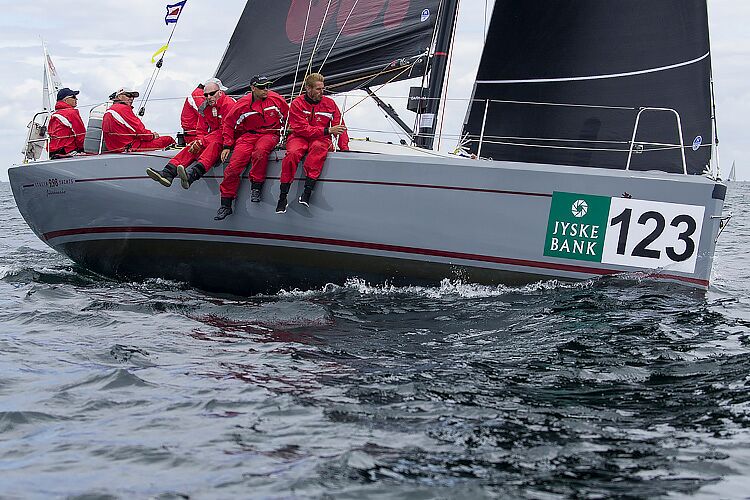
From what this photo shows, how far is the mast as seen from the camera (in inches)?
302

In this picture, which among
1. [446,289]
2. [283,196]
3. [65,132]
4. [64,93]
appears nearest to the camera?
[446,289]

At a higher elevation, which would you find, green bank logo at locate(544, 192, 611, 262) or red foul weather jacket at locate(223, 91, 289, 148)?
red foul weather jacket at locate(223, 91, 289, 148)

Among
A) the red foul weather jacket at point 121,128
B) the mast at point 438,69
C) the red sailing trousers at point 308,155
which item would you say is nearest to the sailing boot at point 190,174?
the red sailing trousers at point 308,155

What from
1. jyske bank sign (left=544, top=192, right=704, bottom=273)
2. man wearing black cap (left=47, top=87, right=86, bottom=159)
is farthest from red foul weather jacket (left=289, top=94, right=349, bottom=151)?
man wearing black cap (left=47, top=87, right=86, bottom=159)

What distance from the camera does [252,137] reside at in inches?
285

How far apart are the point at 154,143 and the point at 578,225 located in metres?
3.97

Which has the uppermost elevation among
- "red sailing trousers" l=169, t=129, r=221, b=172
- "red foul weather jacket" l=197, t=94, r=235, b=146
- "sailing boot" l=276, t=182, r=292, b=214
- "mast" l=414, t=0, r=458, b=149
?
"mast" l=414, t=0, r=458, b=149

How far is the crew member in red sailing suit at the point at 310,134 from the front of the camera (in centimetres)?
689

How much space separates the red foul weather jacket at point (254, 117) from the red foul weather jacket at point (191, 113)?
93 cm

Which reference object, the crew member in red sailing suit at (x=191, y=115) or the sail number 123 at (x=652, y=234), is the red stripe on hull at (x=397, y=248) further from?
the crew member in red sailing suit at (x=191, y=115)

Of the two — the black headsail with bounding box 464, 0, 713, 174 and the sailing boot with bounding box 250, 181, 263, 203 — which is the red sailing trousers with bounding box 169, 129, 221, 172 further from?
the black headsail with bounding box 464, 0, 713, 174

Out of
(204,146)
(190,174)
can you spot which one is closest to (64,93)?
(204,146)

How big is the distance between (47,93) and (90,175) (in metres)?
2.52

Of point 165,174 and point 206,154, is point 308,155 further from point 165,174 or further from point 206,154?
point 165,174
